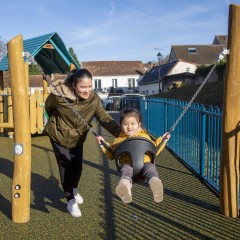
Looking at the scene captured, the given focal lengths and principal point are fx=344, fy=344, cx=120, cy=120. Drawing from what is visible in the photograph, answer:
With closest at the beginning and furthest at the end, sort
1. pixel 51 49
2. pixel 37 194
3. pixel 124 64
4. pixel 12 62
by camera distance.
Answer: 1. pixel 12 62
2. pixel 37 194
3. pixel 51 49
4. pixel 124 64

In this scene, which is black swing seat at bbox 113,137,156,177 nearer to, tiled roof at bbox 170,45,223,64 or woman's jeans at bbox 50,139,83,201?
woman's jeans at bbox 50,139,83,201

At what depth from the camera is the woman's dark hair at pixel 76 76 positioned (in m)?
3.62

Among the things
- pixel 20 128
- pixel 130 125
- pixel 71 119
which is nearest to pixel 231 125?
pixel 130 125

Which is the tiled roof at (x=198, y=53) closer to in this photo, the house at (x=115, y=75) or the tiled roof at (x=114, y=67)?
the house at (x=115, y=75)

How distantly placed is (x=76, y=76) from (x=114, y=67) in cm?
5876

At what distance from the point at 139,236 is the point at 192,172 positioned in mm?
2883

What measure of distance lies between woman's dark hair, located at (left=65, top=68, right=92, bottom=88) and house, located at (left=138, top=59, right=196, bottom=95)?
29591mm

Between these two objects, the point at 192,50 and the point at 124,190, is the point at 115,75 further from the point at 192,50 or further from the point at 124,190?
the point at 124,190

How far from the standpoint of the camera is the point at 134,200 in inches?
181

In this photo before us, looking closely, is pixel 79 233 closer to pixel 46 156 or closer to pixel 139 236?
pixel 139 236

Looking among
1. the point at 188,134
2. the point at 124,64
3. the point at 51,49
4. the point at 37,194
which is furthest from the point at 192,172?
the point at 124,64

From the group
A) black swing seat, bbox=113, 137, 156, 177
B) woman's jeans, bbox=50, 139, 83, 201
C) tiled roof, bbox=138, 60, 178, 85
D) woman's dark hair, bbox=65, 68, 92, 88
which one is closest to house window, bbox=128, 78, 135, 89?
tiled roof, bbox=138, 60, 178, 85

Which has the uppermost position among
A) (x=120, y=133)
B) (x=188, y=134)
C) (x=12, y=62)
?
(x=12, y=62)

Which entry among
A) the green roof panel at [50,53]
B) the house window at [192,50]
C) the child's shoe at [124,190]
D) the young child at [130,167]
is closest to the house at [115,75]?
the house window at [192,50]
